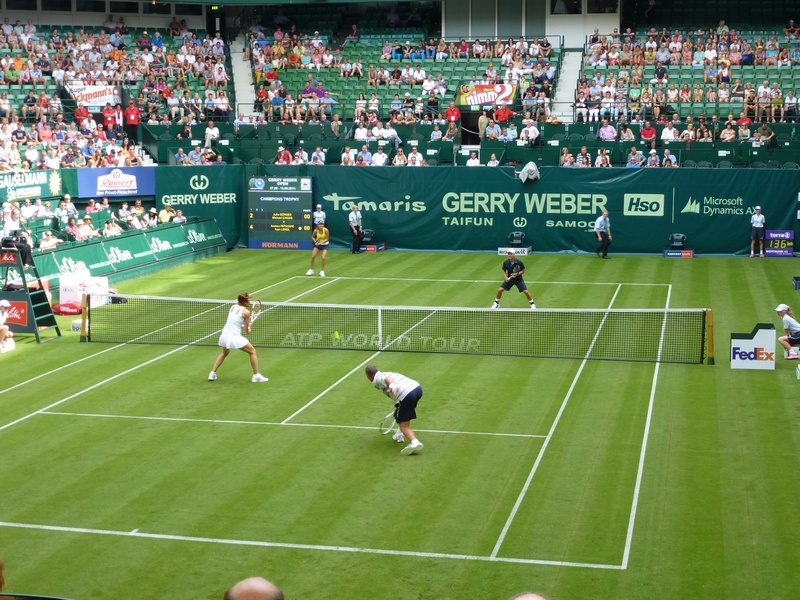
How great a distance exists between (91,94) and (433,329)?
2447cm

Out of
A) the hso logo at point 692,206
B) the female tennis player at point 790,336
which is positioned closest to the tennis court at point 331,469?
the female tennis player at point 790,336

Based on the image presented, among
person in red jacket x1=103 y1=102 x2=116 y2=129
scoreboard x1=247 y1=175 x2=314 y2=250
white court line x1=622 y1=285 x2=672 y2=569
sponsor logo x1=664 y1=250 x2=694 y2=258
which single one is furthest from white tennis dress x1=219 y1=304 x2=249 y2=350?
person in red jacket x1=103 y1=102 x2=116 y2=129

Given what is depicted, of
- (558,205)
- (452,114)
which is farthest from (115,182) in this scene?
(558,205)

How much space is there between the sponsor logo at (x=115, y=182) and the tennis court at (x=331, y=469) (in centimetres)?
1465

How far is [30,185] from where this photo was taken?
1352 inches

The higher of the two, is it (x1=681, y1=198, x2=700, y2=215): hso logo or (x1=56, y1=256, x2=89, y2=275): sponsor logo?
(x1=681, y1=198, x2=700, y2=215): hso logo

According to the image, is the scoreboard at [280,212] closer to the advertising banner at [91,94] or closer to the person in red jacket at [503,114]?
the advertising banner at [91,94]

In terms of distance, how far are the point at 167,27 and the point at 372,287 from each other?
94.3 feet

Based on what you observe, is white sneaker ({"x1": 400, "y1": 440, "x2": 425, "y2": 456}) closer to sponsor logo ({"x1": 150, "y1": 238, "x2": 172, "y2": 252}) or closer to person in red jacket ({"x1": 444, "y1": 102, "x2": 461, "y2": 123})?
sponsor logo ({"x1": 150, "y1": 238, "x2": 172, "y2": 252})

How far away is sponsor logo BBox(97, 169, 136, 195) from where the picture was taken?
3753 cm

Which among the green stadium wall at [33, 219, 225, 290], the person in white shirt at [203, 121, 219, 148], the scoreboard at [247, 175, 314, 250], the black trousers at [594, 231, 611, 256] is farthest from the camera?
the person in white shirt at [203, 121, 219, 148]

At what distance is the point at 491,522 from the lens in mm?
13078

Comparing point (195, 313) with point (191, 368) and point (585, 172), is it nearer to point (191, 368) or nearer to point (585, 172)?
point (191, 368)

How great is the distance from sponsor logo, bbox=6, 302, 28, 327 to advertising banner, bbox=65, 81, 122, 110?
20.0 meters
